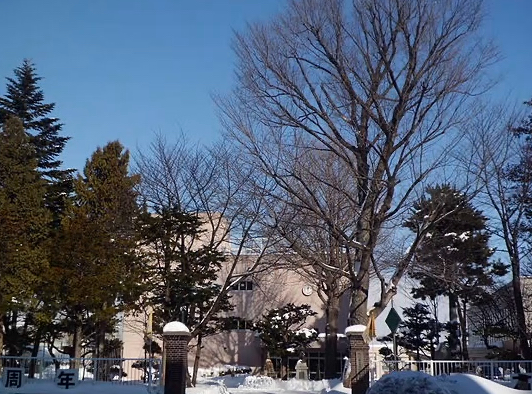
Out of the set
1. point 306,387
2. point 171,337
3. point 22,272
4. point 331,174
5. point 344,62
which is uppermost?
point 344,62

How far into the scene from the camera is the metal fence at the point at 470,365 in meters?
17.3

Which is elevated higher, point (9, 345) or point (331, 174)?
point (331, 174)

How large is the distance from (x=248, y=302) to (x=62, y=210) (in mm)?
13474

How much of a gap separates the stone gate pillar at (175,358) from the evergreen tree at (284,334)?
50.3 feet

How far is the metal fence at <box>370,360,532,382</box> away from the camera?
17297 mm

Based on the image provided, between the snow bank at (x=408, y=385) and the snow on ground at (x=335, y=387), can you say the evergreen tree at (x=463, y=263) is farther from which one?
the snow bank at (x=408, y=385)

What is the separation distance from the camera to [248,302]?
35.2 metres

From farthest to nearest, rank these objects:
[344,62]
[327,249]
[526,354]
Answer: [327,249]
[526,354]
[344,62]

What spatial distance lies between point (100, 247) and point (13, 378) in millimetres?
6426

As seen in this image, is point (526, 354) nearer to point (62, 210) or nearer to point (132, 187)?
point (132, 187)

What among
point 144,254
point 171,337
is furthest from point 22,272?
point 171,337

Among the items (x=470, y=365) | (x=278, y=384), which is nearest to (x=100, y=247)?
Answer: (x=278, y=384)

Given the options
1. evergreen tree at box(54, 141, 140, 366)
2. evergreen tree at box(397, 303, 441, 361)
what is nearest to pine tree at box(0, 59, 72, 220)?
evergreen tree at box(54, 141, 140, 366)

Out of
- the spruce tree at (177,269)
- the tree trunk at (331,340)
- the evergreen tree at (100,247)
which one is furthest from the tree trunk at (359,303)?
the tree trunk at (331,340)
